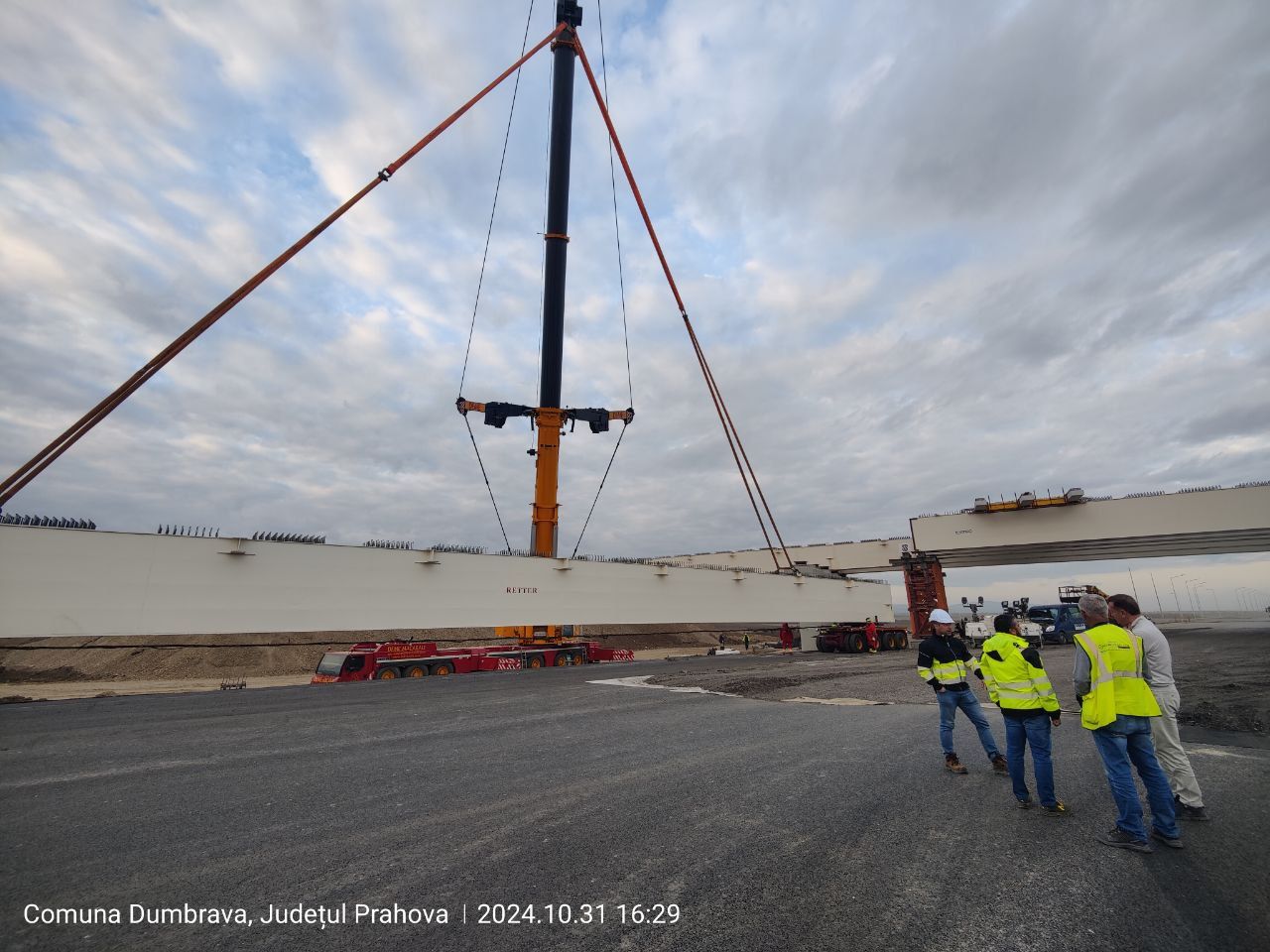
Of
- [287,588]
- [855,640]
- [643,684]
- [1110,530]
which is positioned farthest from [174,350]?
[1110,530]

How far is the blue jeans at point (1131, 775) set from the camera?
165 inches

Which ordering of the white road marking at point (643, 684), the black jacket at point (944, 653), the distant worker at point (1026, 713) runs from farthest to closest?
the white road marking at point (643, 684), the black jacket at point (944, 653), the distant worker at point (1026, 713)

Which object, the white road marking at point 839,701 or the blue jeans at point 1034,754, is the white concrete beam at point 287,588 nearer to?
the white road marking at point 839,701

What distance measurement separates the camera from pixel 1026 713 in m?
5.07

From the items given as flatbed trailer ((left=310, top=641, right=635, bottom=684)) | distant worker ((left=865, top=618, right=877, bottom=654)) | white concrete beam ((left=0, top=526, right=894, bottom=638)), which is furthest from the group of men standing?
distant worker ((left=865, top=618, right=877, bottom=654))

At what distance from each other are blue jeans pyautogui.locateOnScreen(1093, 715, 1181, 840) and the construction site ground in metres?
6.55

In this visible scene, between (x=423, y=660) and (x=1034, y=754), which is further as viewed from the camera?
(x=423, y=660)

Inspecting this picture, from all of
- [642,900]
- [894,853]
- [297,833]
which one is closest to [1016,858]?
[894,853]

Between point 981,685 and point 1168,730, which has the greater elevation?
point 1168,730

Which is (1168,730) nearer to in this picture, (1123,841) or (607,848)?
(1123,841)

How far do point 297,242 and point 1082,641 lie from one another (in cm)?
2126

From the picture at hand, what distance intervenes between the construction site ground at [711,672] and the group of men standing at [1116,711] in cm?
598

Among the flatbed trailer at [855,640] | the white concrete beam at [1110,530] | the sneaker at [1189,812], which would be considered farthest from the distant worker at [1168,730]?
the white concrete beam at [1110,530]

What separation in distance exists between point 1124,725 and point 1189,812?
1.39 m
